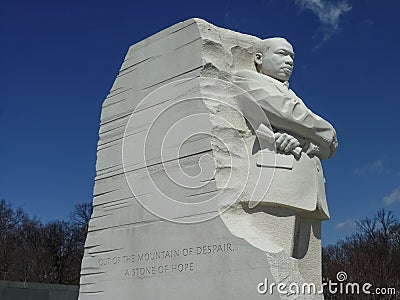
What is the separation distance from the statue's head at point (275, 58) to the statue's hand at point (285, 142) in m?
0.86

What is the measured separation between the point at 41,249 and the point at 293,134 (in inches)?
1011

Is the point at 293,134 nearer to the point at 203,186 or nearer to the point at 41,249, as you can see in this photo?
the point at 203,186

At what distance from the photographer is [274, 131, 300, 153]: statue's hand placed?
6.12m

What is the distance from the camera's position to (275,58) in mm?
6684

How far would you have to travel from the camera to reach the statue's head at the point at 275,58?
668cm

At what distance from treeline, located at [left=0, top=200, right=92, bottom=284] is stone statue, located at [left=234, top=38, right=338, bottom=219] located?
21.7m

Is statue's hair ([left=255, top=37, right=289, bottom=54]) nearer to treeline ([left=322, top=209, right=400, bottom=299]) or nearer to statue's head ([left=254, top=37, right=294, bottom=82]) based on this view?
statue's head ([left=254, top=37, right=294, bottom=82])

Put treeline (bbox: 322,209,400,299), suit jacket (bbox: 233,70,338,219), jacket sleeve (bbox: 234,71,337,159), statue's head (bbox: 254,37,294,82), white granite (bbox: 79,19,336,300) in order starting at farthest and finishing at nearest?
treeline (bbox: 322,209,400,299)
statue's head (bbox: 254,37,294,82)
jacket sleeve (bbox: 234,71,337,159)
suit jacket (bbox: 233,70,338,219)
white granite (bbox: 79,19,336,300)

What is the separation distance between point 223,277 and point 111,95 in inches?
124

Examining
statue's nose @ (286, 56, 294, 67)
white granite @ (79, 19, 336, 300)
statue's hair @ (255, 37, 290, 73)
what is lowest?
white granite @ (79, 19, 336, 300)

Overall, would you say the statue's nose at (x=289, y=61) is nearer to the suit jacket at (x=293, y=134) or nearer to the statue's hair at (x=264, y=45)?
the statue's hair at (x=264, y=45)

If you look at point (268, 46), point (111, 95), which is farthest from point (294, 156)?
point (111, 95)

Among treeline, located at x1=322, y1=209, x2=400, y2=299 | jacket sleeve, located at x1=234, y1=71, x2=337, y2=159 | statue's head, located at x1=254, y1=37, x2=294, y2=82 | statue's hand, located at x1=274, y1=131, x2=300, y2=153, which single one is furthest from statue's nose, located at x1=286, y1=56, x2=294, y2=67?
treeline, located at x1=322, y1=209, x2=400, y2=299

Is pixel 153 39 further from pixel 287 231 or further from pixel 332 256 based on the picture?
pixel 332 256
